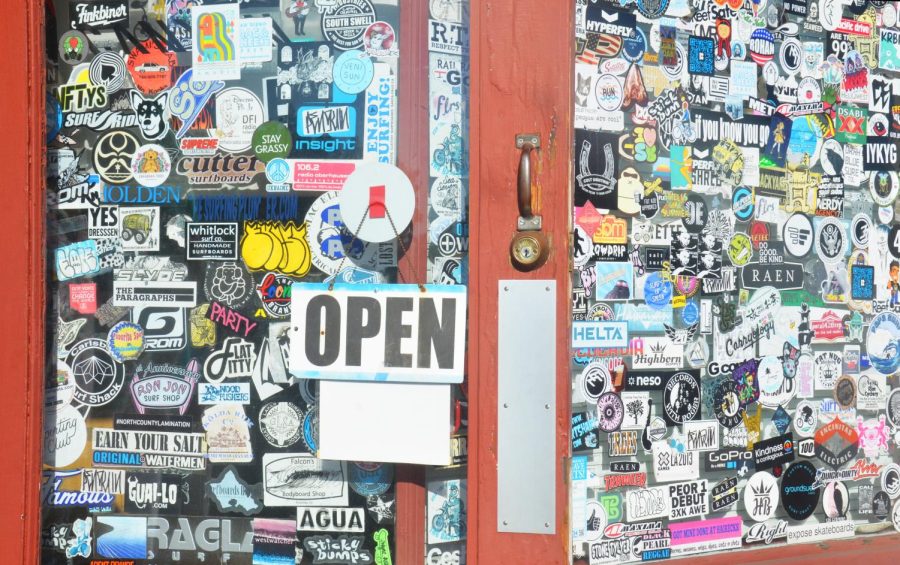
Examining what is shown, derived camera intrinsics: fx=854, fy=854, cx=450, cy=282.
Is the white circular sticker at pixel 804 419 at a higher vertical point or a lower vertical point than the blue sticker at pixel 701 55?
lower

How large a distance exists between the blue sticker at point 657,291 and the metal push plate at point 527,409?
13.6 inches

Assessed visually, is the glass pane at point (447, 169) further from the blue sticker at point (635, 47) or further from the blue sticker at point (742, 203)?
the blue sticker at point (742, 203)

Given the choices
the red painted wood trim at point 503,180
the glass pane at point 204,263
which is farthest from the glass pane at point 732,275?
the glass pane at point 204,263

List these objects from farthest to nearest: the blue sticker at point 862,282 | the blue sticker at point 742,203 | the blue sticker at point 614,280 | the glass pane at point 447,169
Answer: the blue sticker at point 862,282, the blue sticker at point 742,203, the blue sticker at point 614,280, the glass pane at point 447,169

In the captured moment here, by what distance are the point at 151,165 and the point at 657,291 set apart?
4.13 ft

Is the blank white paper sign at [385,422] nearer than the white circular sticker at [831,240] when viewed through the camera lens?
Yes

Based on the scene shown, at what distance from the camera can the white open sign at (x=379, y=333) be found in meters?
1.88

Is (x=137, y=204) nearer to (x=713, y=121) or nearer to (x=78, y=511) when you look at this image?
(x=78, y=511)

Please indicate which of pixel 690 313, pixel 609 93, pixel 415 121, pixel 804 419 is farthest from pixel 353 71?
pixel 804 419

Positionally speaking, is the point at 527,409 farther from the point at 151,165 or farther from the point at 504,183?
the point at 151,165

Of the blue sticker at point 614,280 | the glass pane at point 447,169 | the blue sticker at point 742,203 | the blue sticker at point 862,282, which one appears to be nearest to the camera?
the glass pane at point 447,169

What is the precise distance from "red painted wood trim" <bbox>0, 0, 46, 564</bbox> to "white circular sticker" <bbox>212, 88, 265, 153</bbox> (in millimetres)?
430

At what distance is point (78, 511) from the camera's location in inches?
80.7

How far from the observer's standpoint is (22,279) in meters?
2.01
